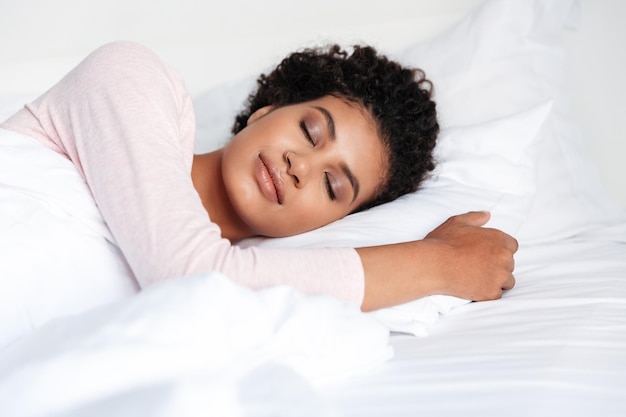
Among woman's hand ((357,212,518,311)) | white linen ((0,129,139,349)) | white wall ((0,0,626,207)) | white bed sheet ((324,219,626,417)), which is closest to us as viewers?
white bed sheet ((324,219,626,417))

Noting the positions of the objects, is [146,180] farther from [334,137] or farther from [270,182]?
[334,137]

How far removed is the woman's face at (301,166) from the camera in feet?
4.22

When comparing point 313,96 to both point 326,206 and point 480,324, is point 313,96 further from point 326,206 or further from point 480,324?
point 480,324

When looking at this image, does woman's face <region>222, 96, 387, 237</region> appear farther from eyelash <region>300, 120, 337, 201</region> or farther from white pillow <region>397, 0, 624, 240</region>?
white pillow <region>397, 0, 624, 240</region>

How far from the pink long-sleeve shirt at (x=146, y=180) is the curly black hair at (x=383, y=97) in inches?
16.8

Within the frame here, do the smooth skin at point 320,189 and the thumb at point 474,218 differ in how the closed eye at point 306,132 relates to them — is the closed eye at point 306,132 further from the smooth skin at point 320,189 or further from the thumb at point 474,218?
the thumb at point 474,218

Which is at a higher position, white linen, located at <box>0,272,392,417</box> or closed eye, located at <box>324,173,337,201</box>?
white linen, located at <box>0,272,392,417</box>

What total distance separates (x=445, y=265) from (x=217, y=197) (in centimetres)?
48

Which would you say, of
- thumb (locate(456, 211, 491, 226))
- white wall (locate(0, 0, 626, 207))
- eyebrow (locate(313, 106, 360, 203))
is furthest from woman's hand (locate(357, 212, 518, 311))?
white wall (locate(0, 0, 626, 207))

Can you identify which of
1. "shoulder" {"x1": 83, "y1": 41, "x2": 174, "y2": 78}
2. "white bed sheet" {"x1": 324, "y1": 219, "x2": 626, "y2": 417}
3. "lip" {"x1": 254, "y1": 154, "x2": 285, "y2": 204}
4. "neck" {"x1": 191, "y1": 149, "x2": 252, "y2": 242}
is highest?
"shoulder" {"x1": 83, "y1": 41, "x2": 174, "y2": 78}

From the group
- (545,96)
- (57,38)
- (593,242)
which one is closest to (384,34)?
(545,96)

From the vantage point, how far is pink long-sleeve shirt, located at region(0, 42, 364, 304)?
3.07 ft

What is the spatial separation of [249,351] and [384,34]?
1.49 m

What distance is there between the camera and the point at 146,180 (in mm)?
971
